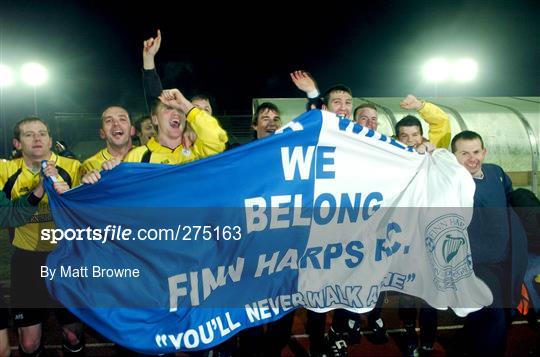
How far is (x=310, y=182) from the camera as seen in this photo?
317 centimetres

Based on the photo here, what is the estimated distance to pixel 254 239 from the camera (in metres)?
3.11

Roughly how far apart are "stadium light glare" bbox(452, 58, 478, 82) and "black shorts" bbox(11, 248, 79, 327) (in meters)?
15.0

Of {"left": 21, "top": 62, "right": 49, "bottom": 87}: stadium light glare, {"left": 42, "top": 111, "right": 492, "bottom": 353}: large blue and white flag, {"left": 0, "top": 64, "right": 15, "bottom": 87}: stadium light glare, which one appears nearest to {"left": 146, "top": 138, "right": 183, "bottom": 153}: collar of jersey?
{"left": 42, "top": 111, "right": 492, "bottom": 353}: large blue and white flag

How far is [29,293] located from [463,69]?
15279 mm

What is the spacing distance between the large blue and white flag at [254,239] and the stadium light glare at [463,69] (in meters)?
13.4

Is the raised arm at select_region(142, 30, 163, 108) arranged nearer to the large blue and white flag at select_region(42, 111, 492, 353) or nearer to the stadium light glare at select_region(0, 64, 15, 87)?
the large blue and white flag at select_region(42, 111, 492, 353)

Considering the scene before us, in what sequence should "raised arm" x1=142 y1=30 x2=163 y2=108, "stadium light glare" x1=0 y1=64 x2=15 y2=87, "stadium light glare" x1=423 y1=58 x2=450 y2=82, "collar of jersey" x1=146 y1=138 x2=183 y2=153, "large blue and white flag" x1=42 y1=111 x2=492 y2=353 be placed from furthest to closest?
"stadium light glare" x1=423 y1=58 x2=450 y2=82, "stadium light glare" x1=0 y1=64 x2=15 y2=87, "raised arm" x1=142 y1=30 x2=163 y2=108, "collar of jersey" x1=146 y1=138 x2=183 y2=153, "large blue and white flag" x1=42 y1=111 x2=492 y2=353

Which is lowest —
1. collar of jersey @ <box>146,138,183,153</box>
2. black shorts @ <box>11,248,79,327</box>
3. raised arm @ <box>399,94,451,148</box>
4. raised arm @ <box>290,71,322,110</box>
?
black shorts @ <box>11,248,79,327</box>

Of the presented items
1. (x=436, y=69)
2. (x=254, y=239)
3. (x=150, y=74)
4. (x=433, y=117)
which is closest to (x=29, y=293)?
(x=254, y=239)

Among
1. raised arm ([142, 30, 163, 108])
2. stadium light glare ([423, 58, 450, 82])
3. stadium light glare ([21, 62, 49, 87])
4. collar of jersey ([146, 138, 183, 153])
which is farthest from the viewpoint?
stadium light glare ([423, 58, 450, 82])

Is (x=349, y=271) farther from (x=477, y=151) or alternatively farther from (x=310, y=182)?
(x=477, y=151)

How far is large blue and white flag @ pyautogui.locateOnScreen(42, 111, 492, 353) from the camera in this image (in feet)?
9.98

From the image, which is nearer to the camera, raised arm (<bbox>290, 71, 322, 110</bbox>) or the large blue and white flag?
the large blue and white flag

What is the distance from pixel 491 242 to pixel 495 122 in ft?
17.4
